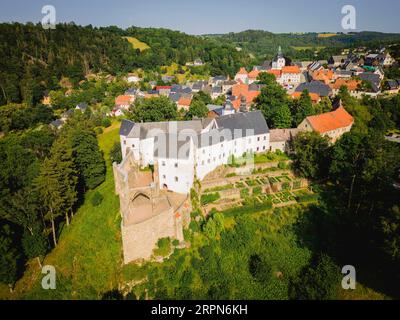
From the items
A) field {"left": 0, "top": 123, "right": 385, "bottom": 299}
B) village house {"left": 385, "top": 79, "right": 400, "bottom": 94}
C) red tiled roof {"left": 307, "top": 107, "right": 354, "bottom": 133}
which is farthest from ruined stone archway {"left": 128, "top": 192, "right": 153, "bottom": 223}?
village house {"left": 385, "top": 79, "right": 400, "bottom": 94}

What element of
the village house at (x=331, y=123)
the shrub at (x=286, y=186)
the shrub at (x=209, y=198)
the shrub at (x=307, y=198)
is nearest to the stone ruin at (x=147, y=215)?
the shrub at (x=209, y=198)

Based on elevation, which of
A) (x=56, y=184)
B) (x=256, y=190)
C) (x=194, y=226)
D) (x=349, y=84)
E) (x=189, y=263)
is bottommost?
(x=189, y=263)

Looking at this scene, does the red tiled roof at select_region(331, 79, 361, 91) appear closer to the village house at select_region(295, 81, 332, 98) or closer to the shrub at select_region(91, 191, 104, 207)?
the village house at select_region(295, 81, 332, 98)

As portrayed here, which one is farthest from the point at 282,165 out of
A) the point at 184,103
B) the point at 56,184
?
the point at 184,103

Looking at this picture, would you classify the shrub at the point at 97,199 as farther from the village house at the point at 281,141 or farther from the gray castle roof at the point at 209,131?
the village house at the point at 281,141

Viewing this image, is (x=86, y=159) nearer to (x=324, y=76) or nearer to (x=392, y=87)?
(x=324, y=76)

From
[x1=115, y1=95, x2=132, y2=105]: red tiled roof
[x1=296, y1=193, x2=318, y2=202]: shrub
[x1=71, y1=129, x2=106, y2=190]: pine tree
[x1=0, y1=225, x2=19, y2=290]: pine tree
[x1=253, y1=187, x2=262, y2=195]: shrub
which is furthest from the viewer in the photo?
[x1=115, y1=95, x2=132, y2=105]: red tiled roof

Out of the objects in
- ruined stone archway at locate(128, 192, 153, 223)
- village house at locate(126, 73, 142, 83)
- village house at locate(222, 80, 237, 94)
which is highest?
village house at locate(126, 73, 142, 83)
